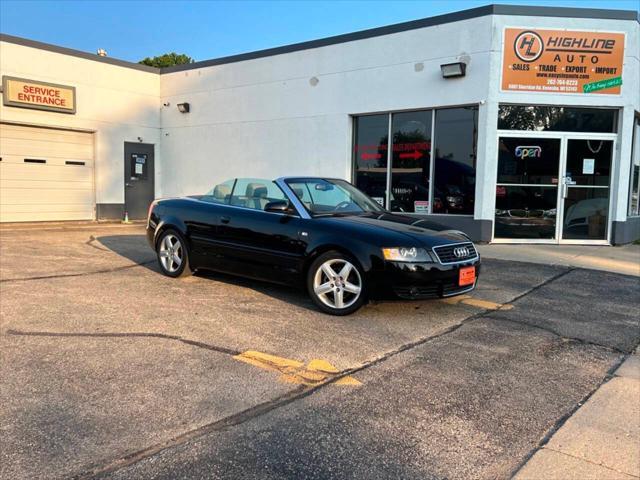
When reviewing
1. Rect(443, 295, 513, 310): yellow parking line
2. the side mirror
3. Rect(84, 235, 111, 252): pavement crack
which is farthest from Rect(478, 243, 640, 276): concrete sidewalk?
Rect(84, 235, 111, 252): pavement crack

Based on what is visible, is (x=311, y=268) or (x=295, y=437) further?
(x=311, y=268)

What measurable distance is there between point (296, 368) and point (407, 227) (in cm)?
232

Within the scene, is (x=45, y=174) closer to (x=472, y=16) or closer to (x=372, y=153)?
(x=372, y=153)

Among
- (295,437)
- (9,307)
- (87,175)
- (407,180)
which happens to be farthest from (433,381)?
(87,175)

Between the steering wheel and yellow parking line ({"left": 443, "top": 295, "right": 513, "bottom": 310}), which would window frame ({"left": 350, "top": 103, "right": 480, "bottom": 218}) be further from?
yellow parking line ({"left": 443, "top": 295, "right": 513, "bottom": 310})

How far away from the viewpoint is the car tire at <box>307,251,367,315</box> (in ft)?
17.6

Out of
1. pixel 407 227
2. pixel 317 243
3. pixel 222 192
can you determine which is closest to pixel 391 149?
pixel 222 192

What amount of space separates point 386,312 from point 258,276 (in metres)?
1.57

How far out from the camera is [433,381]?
387 centimetres

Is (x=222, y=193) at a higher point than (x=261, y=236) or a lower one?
higher

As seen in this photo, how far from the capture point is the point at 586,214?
1151 cm

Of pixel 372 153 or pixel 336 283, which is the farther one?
pixel 372 153

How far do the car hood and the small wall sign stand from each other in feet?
39.3

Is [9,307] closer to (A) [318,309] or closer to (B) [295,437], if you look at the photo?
(A) [318,309]
